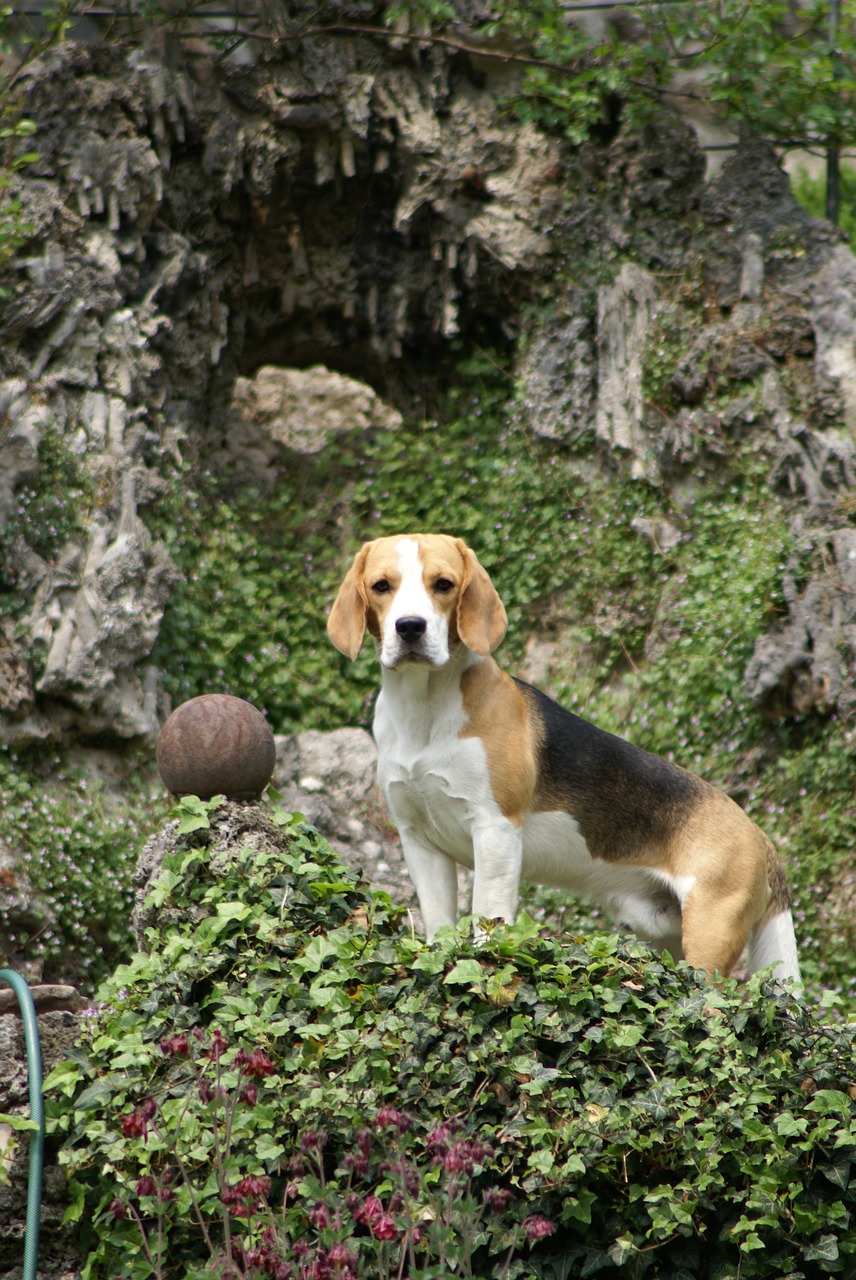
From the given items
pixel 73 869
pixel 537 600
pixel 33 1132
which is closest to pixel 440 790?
pixel 33 1132

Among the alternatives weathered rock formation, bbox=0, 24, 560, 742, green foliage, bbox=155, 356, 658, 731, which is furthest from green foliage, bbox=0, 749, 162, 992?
green foliage, bbox=155, 356, 658, 731

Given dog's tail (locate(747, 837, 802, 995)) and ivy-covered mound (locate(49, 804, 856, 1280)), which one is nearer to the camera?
ivy-covered mound (locate(49, 804, 856, 1280))

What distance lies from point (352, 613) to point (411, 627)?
14.6 inches

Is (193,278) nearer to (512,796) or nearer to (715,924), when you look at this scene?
(512,796)

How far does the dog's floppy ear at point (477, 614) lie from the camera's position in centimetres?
419

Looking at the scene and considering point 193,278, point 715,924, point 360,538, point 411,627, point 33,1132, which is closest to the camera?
point 33,1132

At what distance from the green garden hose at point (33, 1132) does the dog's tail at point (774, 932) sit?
105 inches

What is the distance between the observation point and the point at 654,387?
779cm

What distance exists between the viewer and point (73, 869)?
19.2 feet

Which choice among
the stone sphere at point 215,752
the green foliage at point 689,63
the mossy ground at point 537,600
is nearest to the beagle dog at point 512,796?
the stone sphere at point 215,752

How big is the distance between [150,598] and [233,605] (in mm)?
895

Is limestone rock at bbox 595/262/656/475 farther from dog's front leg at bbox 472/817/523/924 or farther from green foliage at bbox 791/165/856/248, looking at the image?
dog's front leg at bbox 472/817/523/924

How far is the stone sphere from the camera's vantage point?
14.5ft

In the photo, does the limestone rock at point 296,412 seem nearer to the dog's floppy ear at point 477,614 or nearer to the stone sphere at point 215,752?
the stone sphere at point 215,752
